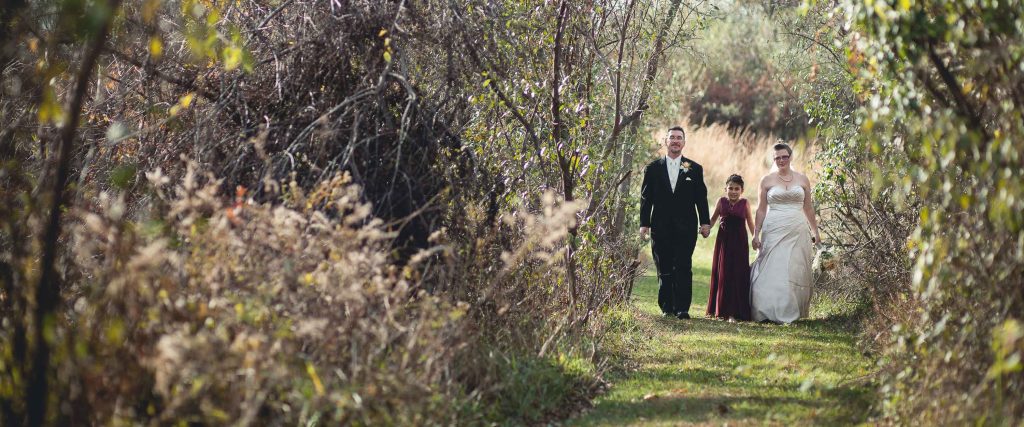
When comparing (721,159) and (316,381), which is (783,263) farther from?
(721,159)

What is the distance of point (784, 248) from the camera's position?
12461mm

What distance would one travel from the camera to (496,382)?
6.70 meters

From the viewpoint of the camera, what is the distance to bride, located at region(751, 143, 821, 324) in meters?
12.3

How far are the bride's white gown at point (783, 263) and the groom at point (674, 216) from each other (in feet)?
2.24

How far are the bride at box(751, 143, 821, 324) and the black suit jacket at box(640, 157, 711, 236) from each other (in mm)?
693

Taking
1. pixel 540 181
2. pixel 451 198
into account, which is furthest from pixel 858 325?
pixel 451 198

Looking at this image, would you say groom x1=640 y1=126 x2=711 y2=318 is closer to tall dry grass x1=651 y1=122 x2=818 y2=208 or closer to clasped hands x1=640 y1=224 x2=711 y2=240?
clasped hands x1=640 y1=224 x2=711 y2=240

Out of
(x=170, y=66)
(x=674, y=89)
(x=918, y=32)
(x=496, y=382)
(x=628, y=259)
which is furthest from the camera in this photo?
(x=674, y=89)

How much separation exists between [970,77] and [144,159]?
5.17 m

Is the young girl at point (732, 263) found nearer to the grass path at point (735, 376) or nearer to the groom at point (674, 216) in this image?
the groom at point (674, 216)

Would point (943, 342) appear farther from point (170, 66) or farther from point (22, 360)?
point (170, 66)

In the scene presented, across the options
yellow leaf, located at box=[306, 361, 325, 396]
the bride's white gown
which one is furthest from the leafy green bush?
the bride's white gown

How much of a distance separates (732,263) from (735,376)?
15.3ft

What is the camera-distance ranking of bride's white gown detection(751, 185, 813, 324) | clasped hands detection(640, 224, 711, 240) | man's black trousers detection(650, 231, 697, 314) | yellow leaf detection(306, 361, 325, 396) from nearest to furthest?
1. yellow leaf detection(306, 361, 325, 396)
2. bride's white gown detection(751, 185, 813, 324)
3. man's black trousers detection(650, 231, 697, 314)
4. clasped hands detection(640, 224, 711, 240)
